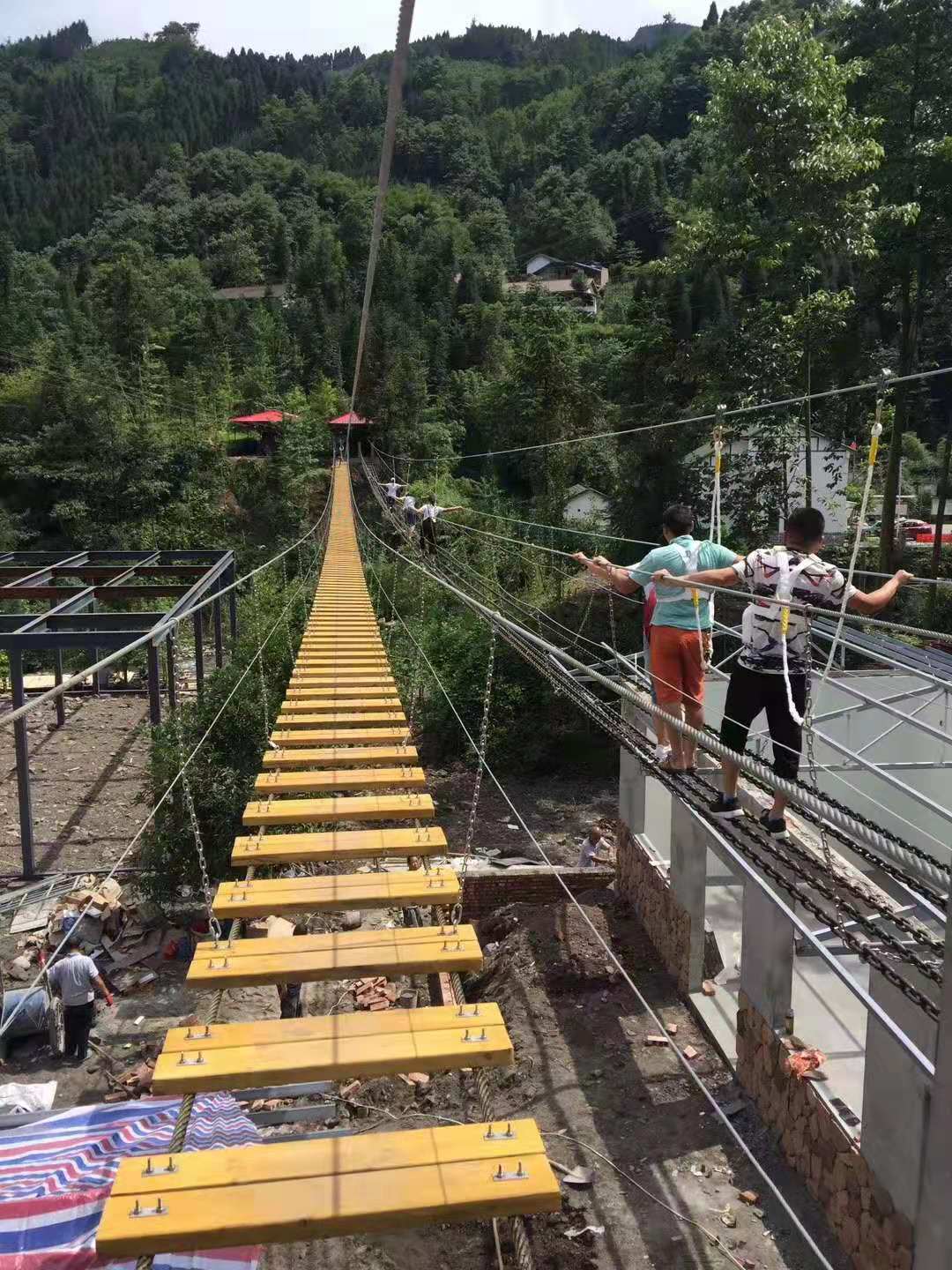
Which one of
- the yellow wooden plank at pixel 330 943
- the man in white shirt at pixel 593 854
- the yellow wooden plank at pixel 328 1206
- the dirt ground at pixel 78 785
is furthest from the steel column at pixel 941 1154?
the dirt ground at pixel 78 785

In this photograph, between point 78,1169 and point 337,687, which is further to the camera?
point 337,687

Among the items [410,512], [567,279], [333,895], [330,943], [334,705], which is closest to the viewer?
[330,943]

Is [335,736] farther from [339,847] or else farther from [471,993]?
[471,993]

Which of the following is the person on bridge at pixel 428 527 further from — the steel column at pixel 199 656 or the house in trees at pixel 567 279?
the house in trees at pixel 567 279

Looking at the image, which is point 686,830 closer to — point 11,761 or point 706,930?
point 706,930

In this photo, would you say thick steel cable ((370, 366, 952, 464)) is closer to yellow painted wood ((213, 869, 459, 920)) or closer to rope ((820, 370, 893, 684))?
rope ((820, 370, 893, 684))

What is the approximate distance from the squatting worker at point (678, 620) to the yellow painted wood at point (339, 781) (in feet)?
3.61

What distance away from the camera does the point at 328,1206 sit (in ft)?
6.35

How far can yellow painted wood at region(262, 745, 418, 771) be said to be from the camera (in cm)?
442

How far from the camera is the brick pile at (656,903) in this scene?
6.09 meters

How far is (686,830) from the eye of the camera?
5.79 metres

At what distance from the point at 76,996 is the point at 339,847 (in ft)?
10.2

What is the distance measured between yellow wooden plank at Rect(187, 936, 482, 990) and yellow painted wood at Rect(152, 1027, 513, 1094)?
279 millimetres

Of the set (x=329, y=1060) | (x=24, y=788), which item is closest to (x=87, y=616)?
(x=24, y=788)
